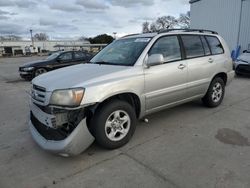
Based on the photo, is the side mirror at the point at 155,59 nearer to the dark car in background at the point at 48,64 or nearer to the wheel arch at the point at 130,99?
the wheel arch at the point at 130,99

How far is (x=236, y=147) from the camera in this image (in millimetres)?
3369

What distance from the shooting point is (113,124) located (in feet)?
10.9

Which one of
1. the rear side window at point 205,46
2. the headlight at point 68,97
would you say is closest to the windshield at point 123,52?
the headlight at point 68,97

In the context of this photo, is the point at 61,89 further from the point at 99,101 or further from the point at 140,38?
the point at 140,38

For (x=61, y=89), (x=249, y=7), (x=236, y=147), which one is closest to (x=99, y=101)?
(x=61, y=89)

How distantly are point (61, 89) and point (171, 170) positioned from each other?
177 centimetres

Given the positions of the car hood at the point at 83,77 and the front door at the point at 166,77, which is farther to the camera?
the front door at the point at 166,77

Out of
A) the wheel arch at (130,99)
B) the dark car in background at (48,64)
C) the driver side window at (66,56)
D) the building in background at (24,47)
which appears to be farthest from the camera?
the building in background at (24,47)

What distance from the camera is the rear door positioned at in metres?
4.41

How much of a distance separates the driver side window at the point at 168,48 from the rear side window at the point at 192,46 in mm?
236

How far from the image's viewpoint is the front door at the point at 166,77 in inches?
147

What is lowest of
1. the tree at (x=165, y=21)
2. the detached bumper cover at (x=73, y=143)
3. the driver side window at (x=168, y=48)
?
the detached bumper cover at (x=73, y=143)

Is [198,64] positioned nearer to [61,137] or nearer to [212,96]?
[212,96]

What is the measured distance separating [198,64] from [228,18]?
44.0 ft
